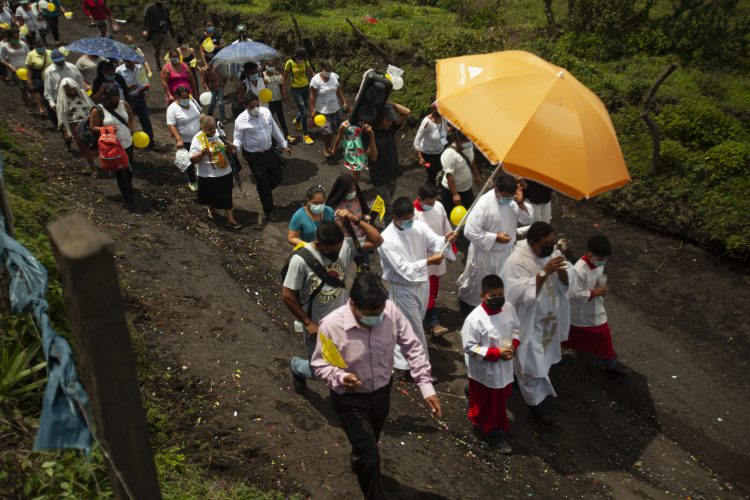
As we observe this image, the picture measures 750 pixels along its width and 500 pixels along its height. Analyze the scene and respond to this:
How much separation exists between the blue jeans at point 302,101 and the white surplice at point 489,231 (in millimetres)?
6772

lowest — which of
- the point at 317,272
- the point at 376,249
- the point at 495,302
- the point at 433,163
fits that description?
the point at 376,249

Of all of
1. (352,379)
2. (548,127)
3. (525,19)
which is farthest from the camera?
(525,19)

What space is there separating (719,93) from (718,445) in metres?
7.65

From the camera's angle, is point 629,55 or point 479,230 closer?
point 479,230

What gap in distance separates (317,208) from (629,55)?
9.75 meters

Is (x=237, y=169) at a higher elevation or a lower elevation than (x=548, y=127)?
lower

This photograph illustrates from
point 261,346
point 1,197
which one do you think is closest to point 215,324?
point 261,346

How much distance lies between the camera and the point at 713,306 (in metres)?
8.81

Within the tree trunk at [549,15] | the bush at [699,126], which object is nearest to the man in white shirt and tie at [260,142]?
the bush at [699,126]

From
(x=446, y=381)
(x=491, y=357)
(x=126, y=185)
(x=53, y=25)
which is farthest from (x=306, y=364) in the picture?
(x=53, y=25)

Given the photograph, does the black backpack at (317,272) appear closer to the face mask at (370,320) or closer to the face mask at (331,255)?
the face mask at (331,255)

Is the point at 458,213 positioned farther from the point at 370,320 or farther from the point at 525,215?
the point at 370,320

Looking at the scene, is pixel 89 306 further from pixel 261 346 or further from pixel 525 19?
pixel 525 19

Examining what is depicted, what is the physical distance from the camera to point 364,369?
471cm
